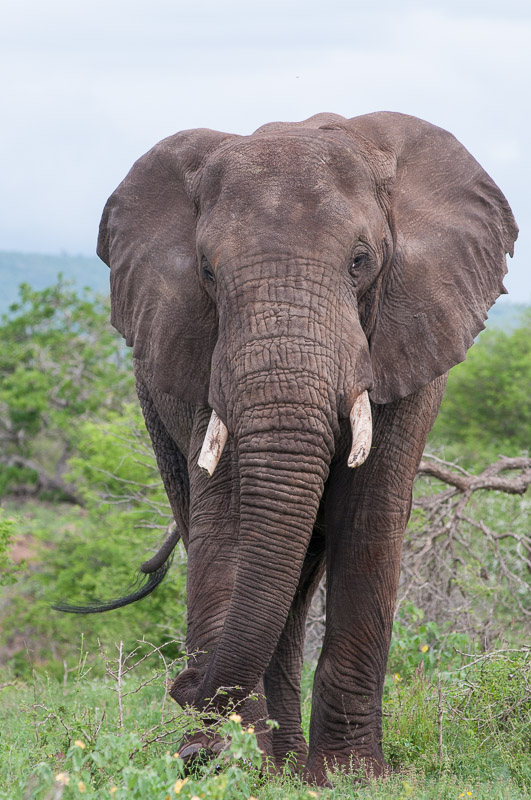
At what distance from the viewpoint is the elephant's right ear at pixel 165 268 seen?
469 centimetres

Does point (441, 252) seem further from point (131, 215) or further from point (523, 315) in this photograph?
point (523, 315)

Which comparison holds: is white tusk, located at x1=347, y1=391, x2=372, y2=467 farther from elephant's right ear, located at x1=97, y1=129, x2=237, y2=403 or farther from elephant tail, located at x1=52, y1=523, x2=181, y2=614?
elephant tail, located at x1=52, y1=523, x2=181, y2=614

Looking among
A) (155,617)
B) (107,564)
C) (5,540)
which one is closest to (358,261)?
(5,540)

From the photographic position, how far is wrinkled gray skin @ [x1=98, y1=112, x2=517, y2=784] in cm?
411

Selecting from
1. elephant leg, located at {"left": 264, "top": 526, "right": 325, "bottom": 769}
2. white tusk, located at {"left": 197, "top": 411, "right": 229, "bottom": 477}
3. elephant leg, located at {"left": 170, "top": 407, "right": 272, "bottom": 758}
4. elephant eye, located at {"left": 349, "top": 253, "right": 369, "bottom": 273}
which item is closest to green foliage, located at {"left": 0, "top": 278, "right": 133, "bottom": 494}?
elephant leg, located at {"left": 264, "top": 526, "right": 325, "bottom": 769}

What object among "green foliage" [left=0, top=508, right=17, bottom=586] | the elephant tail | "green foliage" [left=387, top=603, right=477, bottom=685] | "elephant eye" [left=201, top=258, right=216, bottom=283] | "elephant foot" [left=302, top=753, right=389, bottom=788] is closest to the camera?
"elephant eye" [left=201, top=258, right=216, bottom=283]

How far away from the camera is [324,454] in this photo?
4.12 meters

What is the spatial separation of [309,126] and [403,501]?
159cm

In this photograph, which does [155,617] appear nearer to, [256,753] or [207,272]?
[207,272]

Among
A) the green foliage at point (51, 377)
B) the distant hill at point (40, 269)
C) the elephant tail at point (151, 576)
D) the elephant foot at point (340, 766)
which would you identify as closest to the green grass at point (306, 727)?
the elephant foot at point (340, 766)

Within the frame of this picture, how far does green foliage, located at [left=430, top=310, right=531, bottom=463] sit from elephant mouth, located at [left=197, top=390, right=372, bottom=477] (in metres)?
11.9

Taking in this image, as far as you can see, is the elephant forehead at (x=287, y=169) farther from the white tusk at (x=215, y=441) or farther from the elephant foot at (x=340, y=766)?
the elephant foot at (x=340, y=766)

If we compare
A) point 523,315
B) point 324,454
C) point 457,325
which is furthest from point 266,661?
point 523,315

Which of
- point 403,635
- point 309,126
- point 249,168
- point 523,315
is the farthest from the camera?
point 523,315
